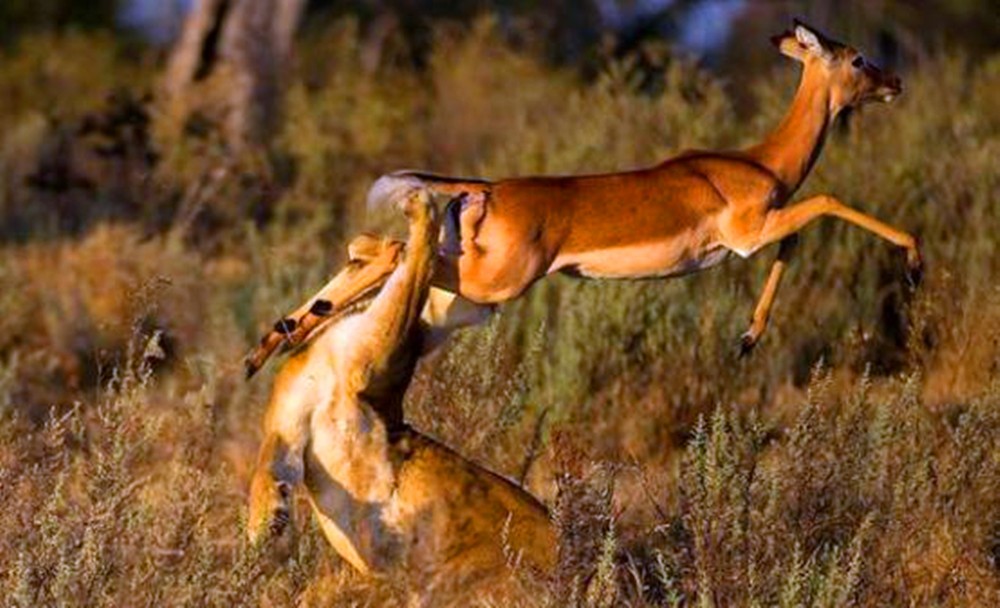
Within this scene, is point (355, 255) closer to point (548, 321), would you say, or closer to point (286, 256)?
point (548, 321)

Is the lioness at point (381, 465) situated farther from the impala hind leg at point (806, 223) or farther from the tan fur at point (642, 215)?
the impala hind leg at point (806, 223)

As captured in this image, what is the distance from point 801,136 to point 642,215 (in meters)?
0.93

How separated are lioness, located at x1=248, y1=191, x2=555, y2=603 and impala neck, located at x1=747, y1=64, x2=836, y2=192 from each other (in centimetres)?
167

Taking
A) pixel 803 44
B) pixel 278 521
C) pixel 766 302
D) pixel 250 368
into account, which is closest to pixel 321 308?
pixel 250 368

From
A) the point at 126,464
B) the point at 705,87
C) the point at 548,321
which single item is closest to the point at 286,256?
the point at 548,321

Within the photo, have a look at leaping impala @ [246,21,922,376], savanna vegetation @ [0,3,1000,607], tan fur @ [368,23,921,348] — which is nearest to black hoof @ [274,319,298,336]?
leaping impala @ [246,21,922,376]

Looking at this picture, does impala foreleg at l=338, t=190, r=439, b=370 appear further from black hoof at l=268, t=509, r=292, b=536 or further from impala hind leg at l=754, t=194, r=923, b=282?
impala hind leg at l=754, t=194, r=923, b=282

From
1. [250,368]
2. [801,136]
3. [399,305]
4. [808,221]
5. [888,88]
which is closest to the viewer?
[399,305]

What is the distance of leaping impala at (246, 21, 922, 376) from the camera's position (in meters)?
6.14

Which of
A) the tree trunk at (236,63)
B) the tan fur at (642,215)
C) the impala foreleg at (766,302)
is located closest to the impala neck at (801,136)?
the tan fur at (642,215)

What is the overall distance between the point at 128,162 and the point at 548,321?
494 centimetres

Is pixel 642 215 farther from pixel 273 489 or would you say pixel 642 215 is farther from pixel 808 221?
pixel 273 489

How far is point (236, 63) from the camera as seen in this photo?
15.3 metres

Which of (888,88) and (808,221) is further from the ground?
(888,88)
